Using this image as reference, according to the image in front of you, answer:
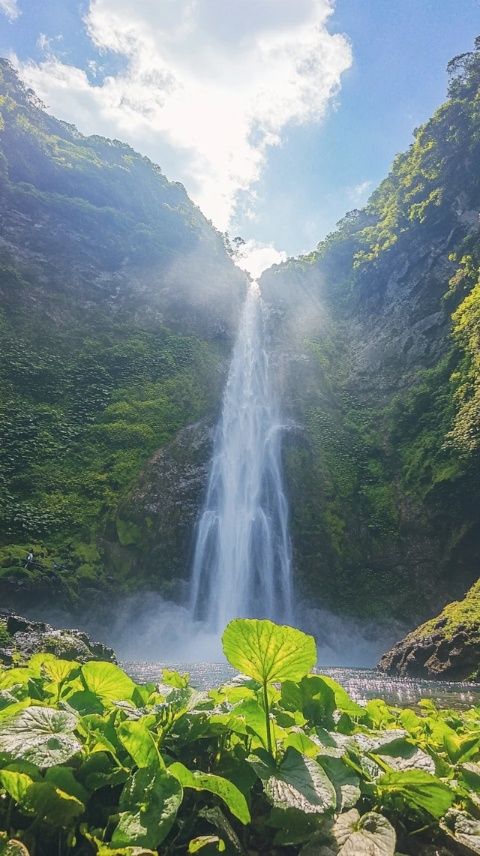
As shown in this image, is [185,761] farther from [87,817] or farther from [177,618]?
[177,618]

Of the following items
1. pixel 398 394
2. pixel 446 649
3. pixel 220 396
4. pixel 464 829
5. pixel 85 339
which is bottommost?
pixel 464 829

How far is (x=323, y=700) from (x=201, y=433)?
24440 millimetres

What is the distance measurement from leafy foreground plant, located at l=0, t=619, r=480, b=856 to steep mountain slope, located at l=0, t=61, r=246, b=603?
17.0 metres

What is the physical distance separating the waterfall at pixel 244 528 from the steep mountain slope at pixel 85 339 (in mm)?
2713

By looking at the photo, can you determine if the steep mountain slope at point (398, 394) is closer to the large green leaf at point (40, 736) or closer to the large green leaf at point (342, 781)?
the large green leaf at point (342, 781)

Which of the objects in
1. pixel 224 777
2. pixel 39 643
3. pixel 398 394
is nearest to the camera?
pixel 224 777

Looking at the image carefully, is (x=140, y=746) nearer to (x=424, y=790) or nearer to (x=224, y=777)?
(x=224, y=777)

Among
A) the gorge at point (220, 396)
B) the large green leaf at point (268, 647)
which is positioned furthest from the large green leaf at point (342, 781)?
the gorge at point (220, 396)

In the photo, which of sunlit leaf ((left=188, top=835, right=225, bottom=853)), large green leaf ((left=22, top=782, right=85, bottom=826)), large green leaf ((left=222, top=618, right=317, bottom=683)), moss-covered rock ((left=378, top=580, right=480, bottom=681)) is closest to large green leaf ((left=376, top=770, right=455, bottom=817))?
large green leaf ((left=222, top=618, right=317, bottom=683))

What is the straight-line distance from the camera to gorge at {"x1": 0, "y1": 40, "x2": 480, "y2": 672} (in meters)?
19.6

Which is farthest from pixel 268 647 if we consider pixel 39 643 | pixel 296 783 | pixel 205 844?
pixel 39 643

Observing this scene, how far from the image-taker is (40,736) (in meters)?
0.89

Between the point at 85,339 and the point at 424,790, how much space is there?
30.2 m

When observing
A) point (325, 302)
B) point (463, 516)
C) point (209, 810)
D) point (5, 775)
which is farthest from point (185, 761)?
point (325, 302)
